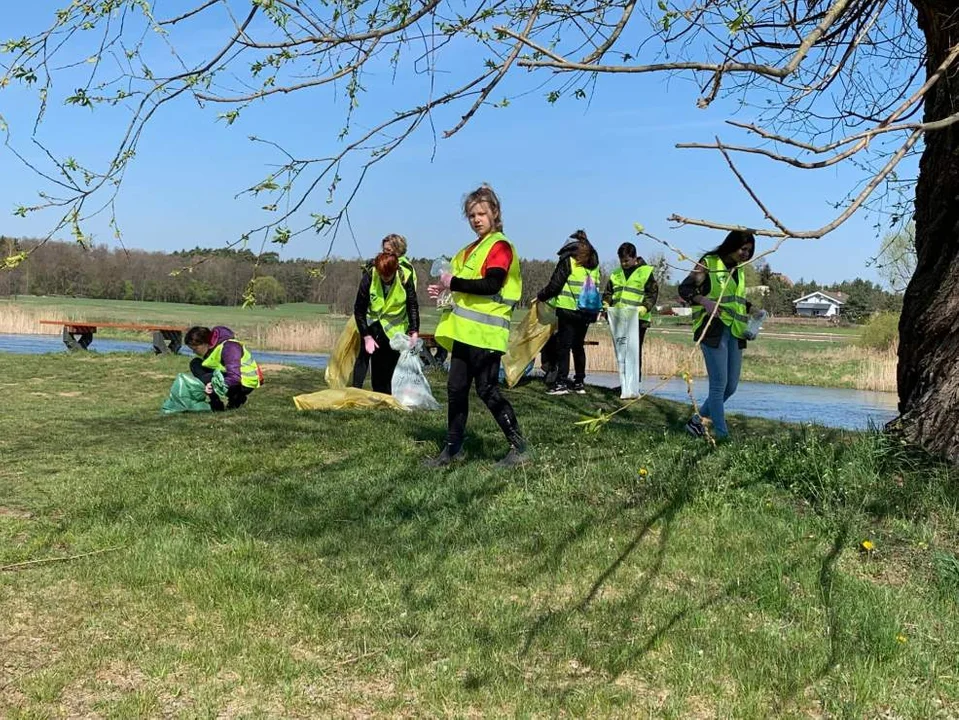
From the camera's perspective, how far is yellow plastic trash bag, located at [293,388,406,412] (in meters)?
9.10

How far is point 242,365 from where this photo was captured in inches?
366

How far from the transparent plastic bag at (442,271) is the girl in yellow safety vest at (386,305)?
1.57 metres

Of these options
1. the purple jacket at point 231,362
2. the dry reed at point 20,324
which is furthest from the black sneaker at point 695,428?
the dry reed at point 20,324

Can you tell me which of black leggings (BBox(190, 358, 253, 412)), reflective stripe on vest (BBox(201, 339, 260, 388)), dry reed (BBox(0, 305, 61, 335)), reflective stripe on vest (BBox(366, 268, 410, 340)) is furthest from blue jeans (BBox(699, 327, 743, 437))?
dry reed (BBox(0, 305, 61, 335))

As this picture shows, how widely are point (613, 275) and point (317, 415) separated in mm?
4631

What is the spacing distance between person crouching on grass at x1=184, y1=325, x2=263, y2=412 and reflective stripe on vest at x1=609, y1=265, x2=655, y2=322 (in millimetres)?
4706

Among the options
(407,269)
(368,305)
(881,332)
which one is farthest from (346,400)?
(881,332)

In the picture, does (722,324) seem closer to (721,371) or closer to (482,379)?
(721,371)

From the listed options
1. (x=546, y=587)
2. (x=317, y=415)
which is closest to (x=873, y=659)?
(x=546, y=587)

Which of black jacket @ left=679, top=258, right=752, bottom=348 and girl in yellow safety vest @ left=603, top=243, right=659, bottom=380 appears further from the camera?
girl in yellow safety vest @ left=603, top=243, right=659, bottom=380

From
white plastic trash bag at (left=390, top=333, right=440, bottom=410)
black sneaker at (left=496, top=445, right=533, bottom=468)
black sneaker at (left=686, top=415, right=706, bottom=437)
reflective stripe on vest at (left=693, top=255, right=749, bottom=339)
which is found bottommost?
black sneaker at (left=496, top=445, right=533, bottom=468)

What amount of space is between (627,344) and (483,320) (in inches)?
220

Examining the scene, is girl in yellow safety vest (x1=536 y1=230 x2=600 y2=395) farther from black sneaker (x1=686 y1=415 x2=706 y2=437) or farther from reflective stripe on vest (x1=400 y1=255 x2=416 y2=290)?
black sneaker (x1=686 y1=415 x2=706 y2=437)

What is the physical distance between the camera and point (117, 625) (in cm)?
349
